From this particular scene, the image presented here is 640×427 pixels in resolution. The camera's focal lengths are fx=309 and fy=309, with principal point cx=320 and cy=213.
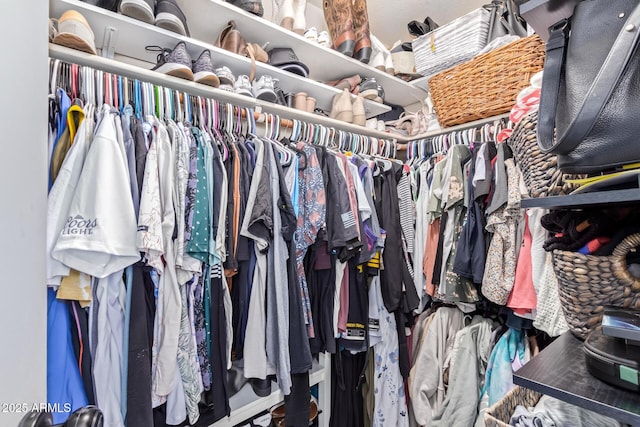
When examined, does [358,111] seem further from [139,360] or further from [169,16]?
[139,360]

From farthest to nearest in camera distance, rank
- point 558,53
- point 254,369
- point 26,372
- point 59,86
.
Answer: point 254,369 → point 59,86 → point 558,53 → point 26,372

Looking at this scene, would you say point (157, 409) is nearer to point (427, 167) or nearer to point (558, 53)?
point (558, 53)

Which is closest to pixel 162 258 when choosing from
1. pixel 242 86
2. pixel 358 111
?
pixel 242 86

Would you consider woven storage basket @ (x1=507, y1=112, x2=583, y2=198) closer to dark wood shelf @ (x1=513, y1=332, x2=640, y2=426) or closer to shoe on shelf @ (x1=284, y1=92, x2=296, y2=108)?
dark wood shelf @ (x1=513, y1=332, x2=640, y2=426)

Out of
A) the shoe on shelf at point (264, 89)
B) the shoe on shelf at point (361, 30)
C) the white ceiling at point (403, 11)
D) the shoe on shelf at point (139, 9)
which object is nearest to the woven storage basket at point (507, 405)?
the shoe on shelf at point (264, 89)

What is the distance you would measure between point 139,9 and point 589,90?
1.21m

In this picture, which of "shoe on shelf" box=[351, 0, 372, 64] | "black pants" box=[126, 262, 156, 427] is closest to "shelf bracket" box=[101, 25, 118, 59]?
"black pants" box=[126, 262, 156, 427]

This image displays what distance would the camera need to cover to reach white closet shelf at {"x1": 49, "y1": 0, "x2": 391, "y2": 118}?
3.17 ft

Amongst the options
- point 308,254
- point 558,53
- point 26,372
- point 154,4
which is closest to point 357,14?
Result: point 154,4

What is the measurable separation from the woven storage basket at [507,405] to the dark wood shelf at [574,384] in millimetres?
151

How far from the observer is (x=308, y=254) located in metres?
1.25

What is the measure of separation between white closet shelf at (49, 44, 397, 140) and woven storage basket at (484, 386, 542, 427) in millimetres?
1192

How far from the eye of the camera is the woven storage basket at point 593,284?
0.48 meters

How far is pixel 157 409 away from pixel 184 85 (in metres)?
1.03
